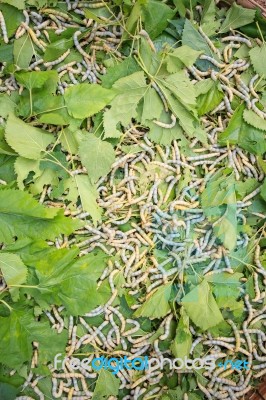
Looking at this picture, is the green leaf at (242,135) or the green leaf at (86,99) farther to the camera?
the green leaf at (242,135)

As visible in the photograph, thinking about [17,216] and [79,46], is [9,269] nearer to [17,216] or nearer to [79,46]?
[17,216]

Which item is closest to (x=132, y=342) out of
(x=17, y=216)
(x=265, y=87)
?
(x=17, y=216)

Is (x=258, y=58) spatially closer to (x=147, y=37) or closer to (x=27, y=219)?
(x=147, y=37)

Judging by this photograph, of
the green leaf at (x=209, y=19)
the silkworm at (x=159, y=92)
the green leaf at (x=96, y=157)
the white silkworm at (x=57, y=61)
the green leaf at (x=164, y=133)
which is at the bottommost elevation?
the green leaf at (x=96, y=157)

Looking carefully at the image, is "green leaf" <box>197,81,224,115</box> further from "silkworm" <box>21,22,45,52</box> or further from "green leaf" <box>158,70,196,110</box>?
"silkworm" <box>21,22,45,52</box>

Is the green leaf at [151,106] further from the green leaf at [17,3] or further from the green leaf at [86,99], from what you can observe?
the green leaf at [17,3]

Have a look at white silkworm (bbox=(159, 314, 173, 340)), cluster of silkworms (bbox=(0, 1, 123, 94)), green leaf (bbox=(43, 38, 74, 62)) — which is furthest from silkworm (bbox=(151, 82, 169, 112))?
white silkworm (bbox=(159, 314, 173, 340))

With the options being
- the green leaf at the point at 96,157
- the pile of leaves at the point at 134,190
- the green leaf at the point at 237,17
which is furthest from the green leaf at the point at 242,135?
the green leaf at the point at 96,157

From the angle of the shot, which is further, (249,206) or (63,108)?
(249,206)

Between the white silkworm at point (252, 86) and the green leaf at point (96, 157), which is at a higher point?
the white silkworm at point (252, 86)
